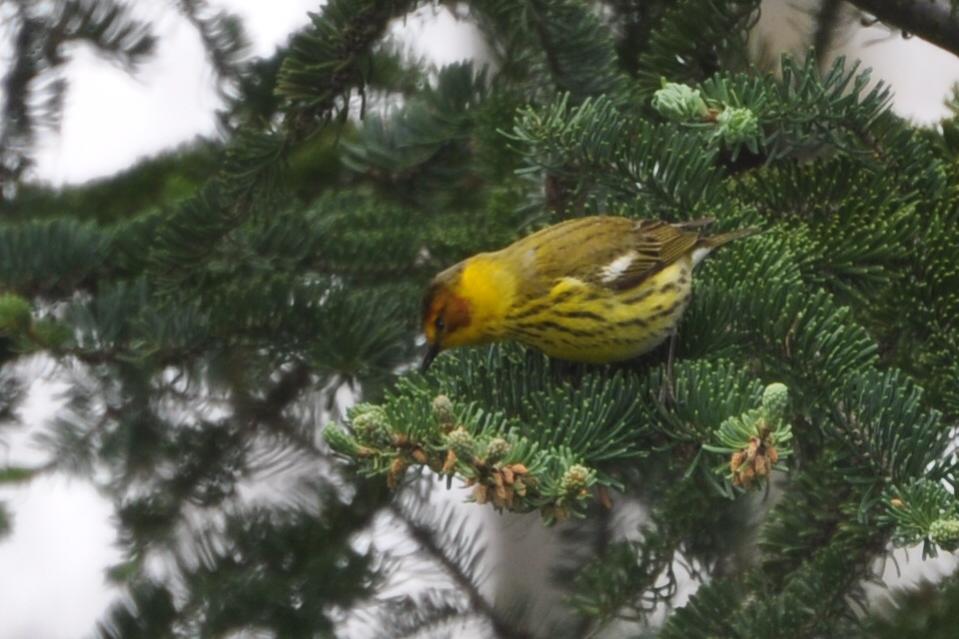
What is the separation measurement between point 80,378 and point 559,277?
2.50 feet

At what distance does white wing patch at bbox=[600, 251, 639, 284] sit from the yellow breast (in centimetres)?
3

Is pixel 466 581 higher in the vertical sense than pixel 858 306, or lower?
lower

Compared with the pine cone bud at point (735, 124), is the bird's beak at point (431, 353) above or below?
below

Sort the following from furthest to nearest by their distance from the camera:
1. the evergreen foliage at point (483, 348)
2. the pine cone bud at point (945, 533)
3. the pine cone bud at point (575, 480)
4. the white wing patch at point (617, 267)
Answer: the white wing patch at point (617, 267), the evergreen foliage at point (483, 348), the pine cone bud at point (575, 480), the pine cone bud at point (945, 533)

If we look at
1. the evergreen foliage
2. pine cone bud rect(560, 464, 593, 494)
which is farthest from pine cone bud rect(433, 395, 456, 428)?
pine cone bud rect(560, 464, 593, 494)

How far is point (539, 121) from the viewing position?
175cm

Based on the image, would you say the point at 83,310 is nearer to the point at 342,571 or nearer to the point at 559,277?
the point at 342,571

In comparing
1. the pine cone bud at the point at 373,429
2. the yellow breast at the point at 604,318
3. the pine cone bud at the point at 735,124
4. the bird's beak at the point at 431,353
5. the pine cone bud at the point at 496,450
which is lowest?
the bird's beak at the point at 431,353

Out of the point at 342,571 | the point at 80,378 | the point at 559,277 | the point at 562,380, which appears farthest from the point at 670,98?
the point at 80,378

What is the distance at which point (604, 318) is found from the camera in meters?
2.04

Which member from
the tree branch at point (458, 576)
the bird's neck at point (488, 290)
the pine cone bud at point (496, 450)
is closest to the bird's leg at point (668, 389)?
the pine cone bud at point (496, 450)

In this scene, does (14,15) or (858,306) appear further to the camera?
(14,15)

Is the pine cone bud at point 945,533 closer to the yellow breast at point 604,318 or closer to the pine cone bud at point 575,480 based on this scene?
the pine cone bud at point 575,480

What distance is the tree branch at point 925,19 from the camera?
200cm
